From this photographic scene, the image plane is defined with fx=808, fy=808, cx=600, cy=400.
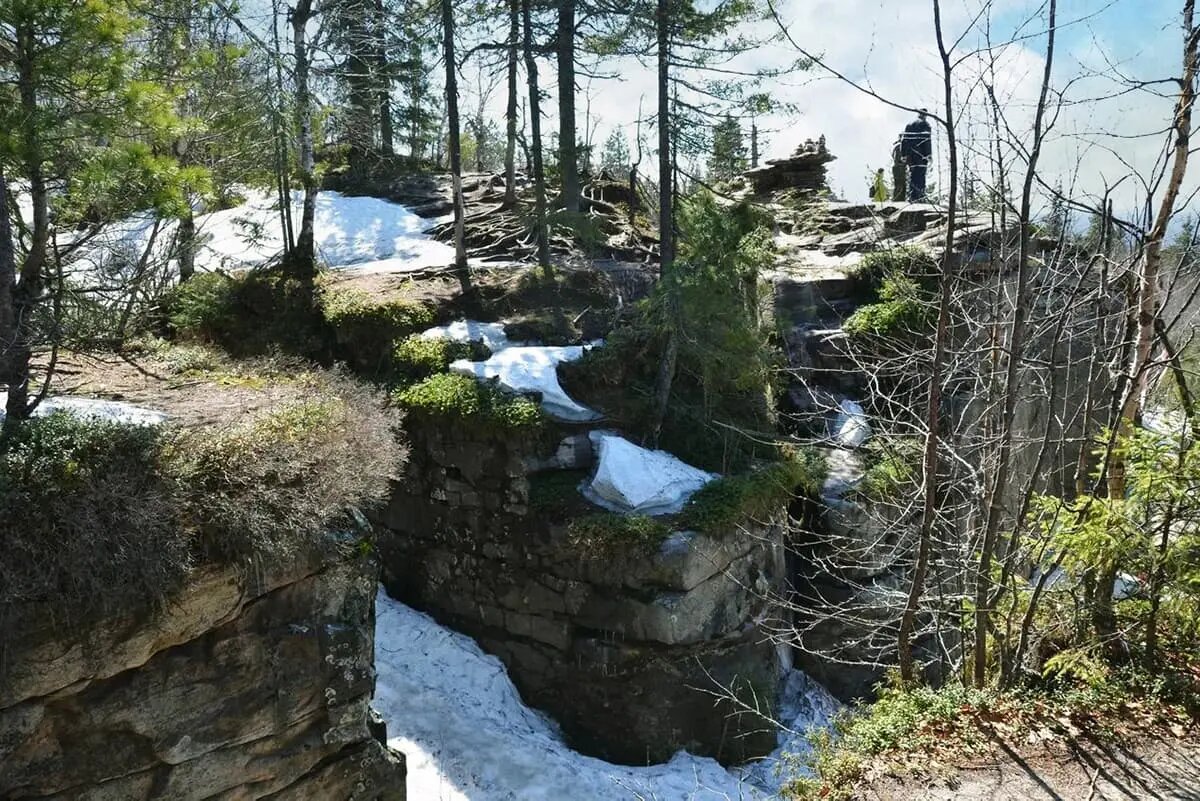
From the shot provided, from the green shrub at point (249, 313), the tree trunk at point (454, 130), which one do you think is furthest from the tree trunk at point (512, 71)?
the green shrub at point (249, 313)

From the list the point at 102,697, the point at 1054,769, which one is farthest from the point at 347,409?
the point at 1054,769

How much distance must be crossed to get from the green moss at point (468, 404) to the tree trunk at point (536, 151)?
398cm

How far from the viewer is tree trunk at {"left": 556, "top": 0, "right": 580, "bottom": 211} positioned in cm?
1505

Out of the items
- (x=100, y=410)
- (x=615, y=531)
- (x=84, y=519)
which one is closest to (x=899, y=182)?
(x=615, y=531)

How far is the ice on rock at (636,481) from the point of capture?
952 centimetres

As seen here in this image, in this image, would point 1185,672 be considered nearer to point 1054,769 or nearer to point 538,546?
point 1054,769

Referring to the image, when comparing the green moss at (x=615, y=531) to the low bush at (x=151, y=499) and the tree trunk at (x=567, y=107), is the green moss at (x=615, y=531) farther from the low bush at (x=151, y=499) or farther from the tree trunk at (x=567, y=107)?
the tree trunk at (x=567, y=107)

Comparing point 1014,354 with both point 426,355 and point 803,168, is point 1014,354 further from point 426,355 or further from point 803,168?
point 803,168

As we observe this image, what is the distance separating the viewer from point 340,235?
661 inches

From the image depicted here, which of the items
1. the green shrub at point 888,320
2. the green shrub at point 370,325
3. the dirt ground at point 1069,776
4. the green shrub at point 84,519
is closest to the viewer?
the dirt ground at point 1069,776

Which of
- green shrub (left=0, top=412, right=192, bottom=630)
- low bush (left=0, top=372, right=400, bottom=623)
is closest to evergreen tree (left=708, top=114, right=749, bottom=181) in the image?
low bush (left=0, top=372, right=400, bottom=623)

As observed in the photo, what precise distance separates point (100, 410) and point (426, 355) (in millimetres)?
4962

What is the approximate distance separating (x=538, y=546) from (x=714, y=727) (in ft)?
9.53

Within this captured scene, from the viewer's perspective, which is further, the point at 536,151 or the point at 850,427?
the point at 536,151
